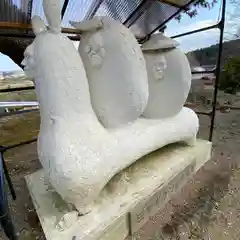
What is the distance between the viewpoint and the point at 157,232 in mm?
800

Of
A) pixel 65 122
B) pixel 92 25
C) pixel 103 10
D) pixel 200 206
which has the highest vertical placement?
pixel 103 10

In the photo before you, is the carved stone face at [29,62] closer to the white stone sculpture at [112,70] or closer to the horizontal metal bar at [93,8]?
the white stone sculpture at [112,70]

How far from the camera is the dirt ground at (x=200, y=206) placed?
808 mm

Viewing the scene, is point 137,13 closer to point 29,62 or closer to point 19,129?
point 29,62

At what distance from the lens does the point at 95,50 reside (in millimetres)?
729

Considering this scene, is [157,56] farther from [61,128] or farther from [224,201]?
[224,201]

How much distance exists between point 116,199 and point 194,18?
1251 millimetres

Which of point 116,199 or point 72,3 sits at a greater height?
point 72,3

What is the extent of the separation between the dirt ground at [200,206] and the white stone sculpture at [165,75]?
14.2 inches

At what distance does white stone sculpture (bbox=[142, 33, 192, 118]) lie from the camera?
0.94m

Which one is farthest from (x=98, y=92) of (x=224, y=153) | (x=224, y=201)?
(x=224, y=153)

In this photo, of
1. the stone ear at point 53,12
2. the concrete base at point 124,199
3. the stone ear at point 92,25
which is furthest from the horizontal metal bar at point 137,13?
the concrete base at point 124,199

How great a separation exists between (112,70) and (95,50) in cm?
8

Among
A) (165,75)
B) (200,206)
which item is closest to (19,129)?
(165,75)
